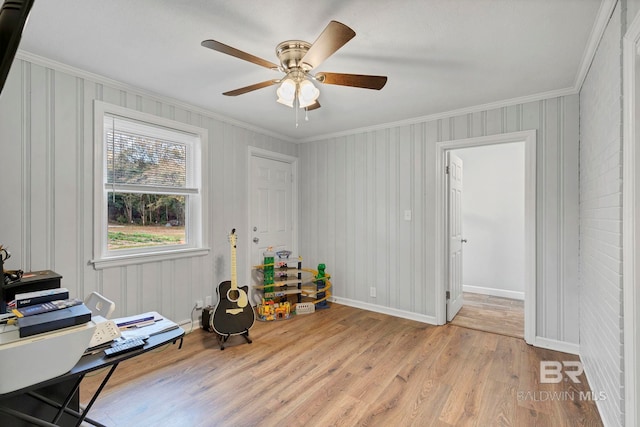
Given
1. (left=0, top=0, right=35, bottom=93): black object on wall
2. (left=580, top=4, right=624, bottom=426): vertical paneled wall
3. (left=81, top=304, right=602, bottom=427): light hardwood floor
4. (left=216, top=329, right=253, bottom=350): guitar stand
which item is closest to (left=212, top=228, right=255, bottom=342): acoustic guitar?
(left=216, top=329, right=253, bottom=350): guitar stand

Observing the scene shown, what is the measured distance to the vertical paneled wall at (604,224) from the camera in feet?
5.01

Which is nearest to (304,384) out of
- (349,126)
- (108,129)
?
(108,129)

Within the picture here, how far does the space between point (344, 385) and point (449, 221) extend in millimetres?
2085

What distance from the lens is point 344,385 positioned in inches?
85.4

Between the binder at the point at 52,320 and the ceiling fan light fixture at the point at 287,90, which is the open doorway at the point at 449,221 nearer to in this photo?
the ceiling fan light fixture at the point at 287,90

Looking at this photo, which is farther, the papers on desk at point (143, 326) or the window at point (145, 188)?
the window at point (145, 188)

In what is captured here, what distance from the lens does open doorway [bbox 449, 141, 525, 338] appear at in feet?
14.3

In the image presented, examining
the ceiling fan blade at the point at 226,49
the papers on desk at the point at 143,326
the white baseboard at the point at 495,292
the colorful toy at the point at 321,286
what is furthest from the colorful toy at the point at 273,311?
→ the white baseboard at the point at 495,292

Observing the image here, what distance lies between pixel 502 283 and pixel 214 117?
4.45m

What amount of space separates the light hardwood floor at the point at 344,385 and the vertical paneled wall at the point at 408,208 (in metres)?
0.60

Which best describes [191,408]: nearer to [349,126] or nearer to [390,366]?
[390,366]

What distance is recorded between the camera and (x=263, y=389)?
6.90 ft

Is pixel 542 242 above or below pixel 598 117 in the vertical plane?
below

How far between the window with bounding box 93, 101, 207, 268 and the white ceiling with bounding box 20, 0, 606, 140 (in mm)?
384
